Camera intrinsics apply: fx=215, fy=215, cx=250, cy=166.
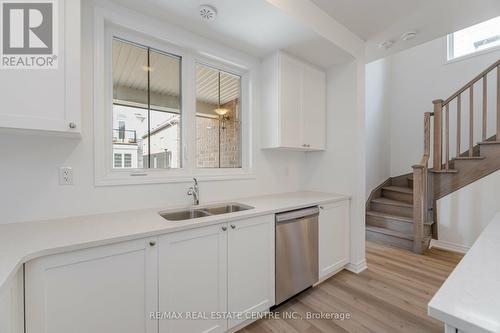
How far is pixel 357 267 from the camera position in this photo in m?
2.53

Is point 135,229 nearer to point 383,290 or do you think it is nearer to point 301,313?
point 301,313

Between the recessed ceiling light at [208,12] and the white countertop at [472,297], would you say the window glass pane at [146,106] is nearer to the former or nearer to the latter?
the recessed ceiling light at [208,12]

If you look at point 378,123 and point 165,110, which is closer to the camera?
point 165,110

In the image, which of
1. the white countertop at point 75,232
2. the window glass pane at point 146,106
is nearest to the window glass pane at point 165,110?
the window glass pane at point 146,106

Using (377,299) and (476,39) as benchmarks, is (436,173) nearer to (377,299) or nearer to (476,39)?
(377,299)

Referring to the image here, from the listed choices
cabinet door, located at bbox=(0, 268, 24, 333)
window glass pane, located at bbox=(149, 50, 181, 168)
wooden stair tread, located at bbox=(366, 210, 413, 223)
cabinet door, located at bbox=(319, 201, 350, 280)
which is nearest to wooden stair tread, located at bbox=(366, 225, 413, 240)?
wooden stair tread, located at bbox=(366, 210, 413, 223)

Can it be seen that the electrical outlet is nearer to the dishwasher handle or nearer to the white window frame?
the white window frame

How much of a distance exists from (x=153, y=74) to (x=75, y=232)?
1436mm

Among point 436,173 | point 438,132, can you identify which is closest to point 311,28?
point 438,132

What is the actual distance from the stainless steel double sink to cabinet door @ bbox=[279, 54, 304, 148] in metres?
0.83

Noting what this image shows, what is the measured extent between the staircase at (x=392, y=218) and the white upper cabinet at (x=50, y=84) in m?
4.01

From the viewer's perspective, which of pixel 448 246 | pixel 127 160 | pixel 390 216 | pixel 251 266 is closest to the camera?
pixel 251 266

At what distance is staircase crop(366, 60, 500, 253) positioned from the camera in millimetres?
2898

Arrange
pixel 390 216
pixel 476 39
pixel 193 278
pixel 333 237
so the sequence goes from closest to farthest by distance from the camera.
→ pixel 193 278, pixel 333 237, pixel 390 216, pixel 476 39
